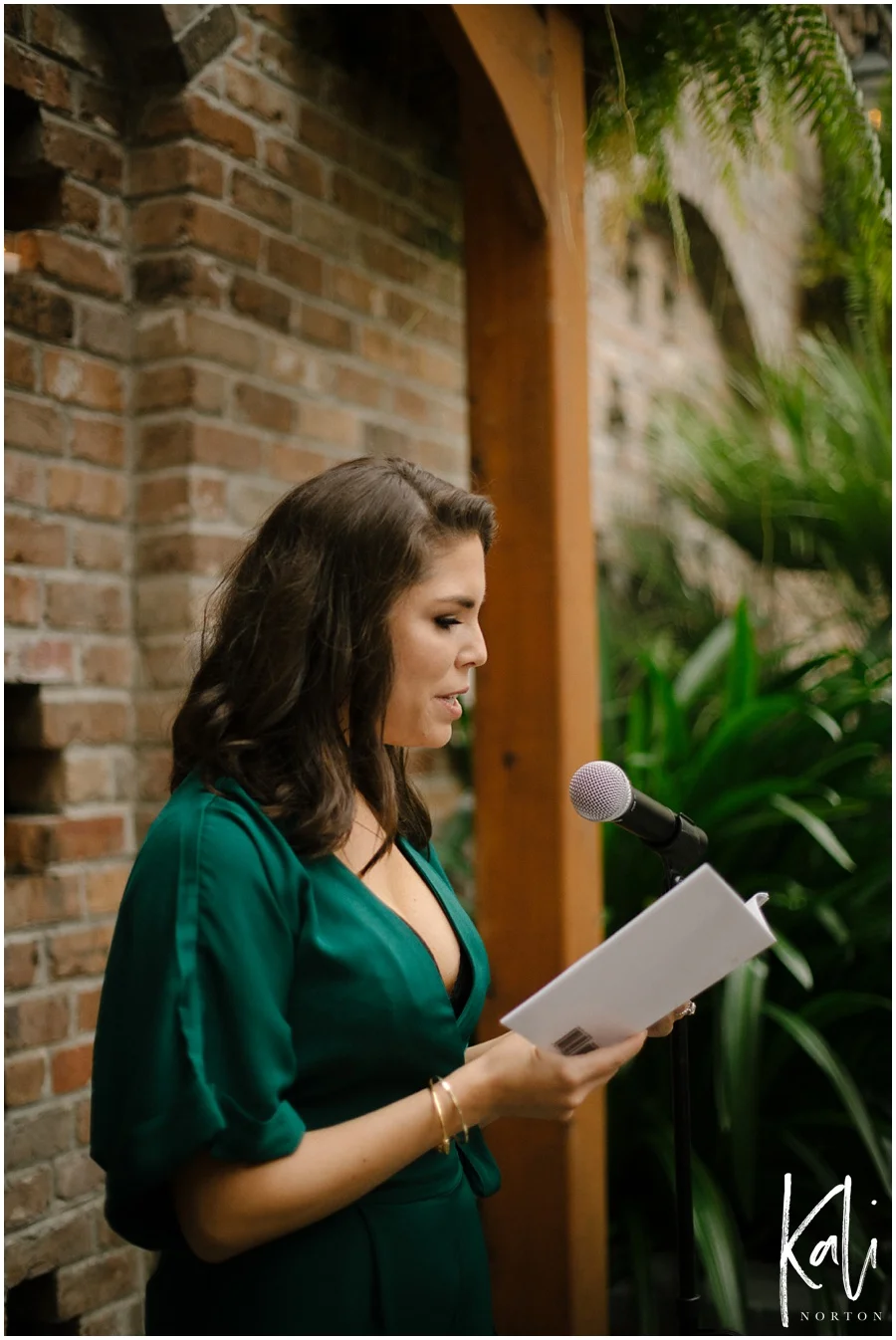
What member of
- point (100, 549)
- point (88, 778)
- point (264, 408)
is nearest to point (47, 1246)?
point (88, 778)

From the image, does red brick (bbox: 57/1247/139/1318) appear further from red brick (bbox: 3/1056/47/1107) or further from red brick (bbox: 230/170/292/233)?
red brick (bbox: 230/170/292/233)

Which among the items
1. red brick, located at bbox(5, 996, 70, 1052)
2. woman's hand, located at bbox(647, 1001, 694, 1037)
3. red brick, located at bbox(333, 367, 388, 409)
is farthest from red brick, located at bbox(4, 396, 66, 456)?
woman's hand, located at bbox(647, 1001, 694, 1037)

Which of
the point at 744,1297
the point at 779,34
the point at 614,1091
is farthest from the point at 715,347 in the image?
the point at 744,1297

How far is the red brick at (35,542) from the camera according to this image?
1.92m

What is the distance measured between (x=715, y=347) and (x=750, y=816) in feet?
10.3

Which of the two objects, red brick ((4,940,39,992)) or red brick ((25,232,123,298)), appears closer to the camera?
red brick ((4,940,39,992))

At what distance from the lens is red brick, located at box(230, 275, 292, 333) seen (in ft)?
7.23

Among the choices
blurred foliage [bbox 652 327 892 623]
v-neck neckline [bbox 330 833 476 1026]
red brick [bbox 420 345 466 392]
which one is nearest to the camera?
v-neck neckline [bbox 330 833 476 1026]

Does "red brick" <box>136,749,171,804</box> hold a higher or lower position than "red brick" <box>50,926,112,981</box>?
higher

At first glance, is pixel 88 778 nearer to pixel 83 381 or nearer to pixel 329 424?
pixel 83 381

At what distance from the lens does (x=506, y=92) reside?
6.70 ft

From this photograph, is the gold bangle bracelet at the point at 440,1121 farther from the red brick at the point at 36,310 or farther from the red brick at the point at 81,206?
the red brick at the point at 81,206

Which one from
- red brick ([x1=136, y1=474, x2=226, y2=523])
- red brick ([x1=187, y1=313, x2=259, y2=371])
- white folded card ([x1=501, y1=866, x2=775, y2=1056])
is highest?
red brick ([x1=187, y1=313, x2=259, y2=371])

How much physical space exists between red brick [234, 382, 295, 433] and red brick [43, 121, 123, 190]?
Answer: 425 mm
